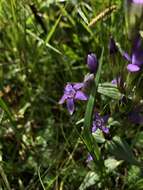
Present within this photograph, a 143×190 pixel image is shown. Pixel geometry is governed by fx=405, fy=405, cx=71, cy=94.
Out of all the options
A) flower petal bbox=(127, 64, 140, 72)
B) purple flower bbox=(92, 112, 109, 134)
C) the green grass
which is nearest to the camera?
flower petal bbox=(127, 64, 140, 72)

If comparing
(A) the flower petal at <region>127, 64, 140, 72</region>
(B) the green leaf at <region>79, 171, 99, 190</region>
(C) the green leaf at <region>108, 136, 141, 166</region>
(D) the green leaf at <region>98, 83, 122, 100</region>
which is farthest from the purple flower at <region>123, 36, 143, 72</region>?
(B) the green leaf at <region>79, 171, 99, 190</region>

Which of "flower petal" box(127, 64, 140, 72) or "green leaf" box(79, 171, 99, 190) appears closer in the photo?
"flower petal" box(127, 64, 140, 72)

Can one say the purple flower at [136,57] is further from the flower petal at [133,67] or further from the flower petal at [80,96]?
the flower petal at [80,96]

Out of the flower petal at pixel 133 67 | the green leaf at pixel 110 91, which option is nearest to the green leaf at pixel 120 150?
the green leaf at pixel 110 91

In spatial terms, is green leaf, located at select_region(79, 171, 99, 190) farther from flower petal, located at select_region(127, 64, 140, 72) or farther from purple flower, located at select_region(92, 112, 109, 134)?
flower petal, located at select_region(127, 64, 140, 72)

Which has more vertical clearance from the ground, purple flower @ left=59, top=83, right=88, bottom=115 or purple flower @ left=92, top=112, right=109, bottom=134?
purple flower @ left=59, top=83, right=88, bottom=115

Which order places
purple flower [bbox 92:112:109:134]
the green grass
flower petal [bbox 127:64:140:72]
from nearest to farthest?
flower petal [bbox 127:64:140:72] → purple flower [bbox 92:112:109:134] → the green grass

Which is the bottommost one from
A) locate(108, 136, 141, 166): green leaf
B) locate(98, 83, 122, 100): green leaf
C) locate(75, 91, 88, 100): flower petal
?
locate(108, 136, 141, 166): green leaf

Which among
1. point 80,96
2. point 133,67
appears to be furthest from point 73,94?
point 133,67
